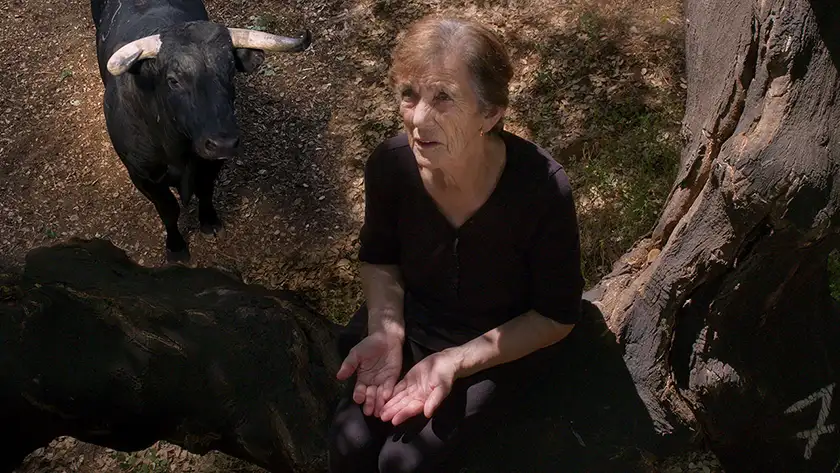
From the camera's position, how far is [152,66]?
3822 millimetres

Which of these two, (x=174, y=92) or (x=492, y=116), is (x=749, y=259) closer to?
(x=492, y=116)

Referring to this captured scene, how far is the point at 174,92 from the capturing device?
12.4 ft

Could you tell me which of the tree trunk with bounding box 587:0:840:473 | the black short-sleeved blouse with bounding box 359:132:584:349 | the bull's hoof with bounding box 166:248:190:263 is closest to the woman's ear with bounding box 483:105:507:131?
the black short-sleeved blouse with bounding box 359:132:584:349

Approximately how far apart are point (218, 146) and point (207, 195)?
2.94 feet

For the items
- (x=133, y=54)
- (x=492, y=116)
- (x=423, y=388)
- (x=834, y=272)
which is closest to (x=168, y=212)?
(x=133, y=54)

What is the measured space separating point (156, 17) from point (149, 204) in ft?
3.75

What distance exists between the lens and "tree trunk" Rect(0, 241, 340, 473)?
2.80 metres

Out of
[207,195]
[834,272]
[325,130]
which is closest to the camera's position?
[834,272]

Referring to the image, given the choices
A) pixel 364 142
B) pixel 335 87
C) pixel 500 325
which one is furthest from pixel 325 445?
pixel 335 87

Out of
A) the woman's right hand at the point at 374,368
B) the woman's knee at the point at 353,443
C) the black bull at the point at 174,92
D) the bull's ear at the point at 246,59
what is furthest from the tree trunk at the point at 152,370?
the bull's ear at the point at 246,59

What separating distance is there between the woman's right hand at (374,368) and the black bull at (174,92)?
4.82 feet

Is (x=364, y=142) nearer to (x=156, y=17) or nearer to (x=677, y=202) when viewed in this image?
(x=156, y=17)

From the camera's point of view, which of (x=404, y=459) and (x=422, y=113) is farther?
(x=404, y=459)

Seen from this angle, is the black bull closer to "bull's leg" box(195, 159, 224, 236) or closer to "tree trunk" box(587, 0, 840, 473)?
"bull's leg" box(195, 159, 224, 236)
